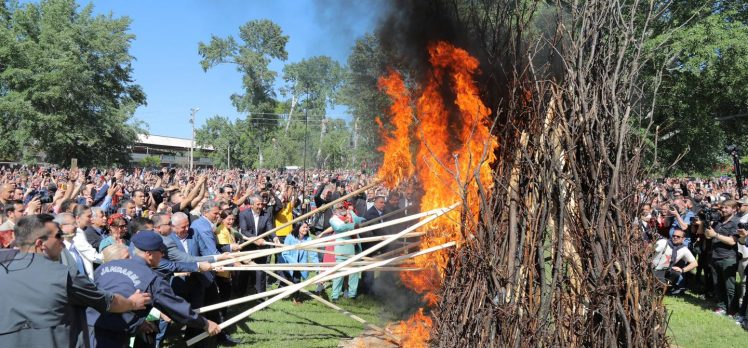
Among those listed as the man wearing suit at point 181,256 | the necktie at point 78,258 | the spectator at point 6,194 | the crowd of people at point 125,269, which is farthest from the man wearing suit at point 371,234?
the spectator at point 6,194

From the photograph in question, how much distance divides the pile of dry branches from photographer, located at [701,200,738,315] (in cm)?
647

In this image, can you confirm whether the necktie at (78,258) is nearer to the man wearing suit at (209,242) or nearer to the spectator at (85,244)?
the spectator at (85,244)

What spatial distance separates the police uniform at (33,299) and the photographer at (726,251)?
10255 mm

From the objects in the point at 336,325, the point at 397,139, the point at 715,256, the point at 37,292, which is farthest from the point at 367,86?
the point at 37,292

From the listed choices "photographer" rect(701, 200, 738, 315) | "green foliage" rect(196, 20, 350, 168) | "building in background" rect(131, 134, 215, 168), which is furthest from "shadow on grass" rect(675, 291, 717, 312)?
"building in background" rect(131, 134, 215, 168)

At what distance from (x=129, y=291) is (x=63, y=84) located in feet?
129

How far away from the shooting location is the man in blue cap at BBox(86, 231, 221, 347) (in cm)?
496

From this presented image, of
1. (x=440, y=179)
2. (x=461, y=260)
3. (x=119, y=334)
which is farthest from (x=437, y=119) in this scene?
(x=119, y=334)

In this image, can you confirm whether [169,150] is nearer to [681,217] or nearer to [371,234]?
[371,234]

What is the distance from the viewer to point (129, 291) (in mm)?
4914

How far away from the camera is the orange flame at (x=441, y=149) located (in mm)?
5652

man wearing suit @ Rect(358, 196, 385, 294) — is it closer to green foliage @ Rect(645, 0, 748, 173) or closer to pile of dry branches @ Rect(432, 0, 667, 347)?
pile of dry branches @ Rect(432, 0, 667, 347)

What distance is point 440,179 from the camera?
244 inches

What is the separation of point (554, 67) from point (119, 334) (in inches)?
196
